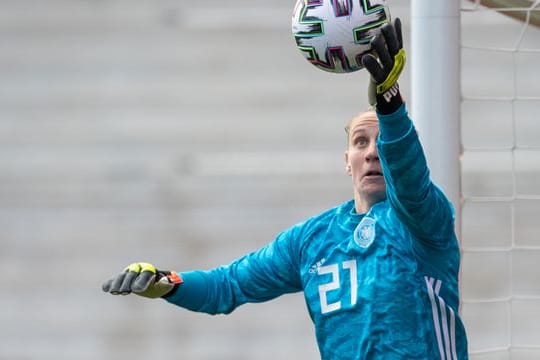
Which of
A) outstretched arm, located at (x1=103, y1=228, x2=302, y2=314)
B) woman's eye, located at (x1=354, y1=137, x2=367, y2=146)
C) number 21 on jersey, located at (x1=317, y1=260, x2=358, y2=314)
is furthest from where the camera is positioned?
outstretched arm, located at (x1=103, y1=228, x2=302, y2=314)

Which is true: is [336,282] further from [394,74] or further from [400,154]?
[394,74]

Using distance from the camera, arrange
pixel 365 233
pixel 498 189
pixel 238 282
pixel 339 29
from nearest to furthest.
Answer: pixel 339 29 < pixel 365 233 < pixel 238 282 < pixel 498 189

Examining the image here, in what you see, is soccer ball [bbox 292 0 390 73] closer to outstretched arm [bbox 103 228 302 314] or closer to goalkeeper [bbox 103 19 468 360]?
goalkeeper [bbox 103 19 468 360]

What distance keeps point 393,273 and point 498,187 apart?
2686 millimetres

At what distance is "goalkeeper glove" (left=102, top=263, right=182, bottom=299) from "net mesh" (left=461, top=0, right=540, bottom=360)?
2.35 m

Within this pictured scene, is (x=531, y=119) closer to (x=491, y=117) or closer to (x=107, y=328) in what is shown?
(x=491, y=117)

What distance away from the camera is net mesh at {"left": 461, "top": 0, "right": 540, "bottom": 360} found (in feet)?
16.1

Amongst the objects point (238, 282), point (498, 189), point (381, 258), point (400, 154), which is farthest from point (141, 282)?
point (498, 189)

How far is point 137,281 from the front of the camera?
262 centimetres

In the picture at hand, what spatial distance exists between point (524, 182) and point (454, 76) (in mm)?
2017

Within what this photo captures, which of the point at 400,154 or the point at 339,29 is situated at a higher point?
the point at 339,29

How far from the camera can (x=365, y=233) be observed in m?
2.62

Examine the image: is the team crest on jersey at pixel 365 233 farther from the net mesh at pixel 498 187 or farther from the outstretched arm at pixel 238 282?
the net mesh at pixel 498 187

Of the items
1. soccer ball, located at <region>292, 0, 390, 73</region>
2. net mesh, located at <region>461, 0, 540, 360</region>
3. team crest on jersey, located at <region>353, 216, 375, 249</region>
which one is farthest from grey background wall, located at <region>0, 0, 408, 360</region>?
soccer ball, located at <region>292, 0, 390, 73</region>
